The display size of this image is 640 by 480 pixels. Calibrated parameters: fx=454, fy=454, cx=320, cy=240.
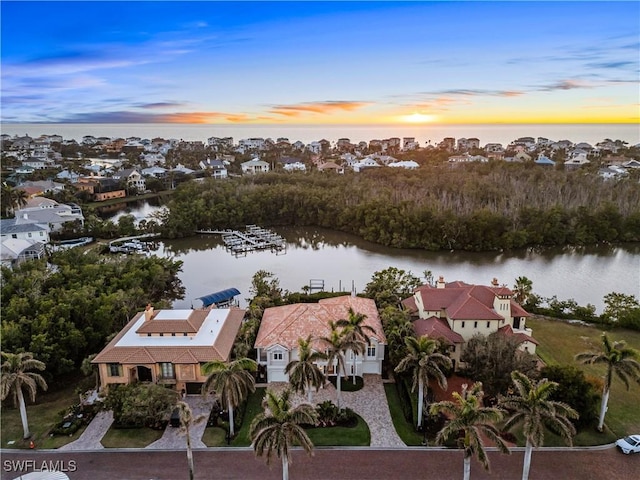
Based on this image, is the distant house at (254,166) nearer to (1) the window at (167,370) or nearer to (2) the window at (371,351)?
(2) the window at (371,351)

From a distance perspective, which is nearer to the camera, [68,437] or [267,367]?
[68,437]

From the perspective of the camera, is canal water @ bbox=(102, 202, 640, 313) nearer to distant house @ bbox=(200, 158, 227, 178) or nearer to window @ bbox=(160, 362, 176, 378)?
window @ bbox=(160, 362, 176, 378)

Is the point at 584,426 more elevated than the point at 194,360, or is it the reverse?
the point at 194,360

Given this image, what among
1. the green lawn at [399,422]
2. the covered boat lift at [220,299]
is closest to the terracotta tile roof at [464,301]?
the green lawn at [399,422]

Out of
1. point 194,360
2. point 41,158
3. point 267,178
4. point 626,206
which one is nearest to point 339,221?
point 267,178

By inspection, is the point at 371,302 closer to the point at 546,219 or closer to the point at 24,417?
the point at 24,417

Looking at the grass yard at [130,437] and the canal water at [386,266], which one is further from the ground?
the grass yard at [130,437]

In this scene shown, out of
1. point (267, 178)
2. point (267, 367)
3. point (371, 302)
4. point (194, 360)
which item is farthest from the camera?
point (267, 178)
